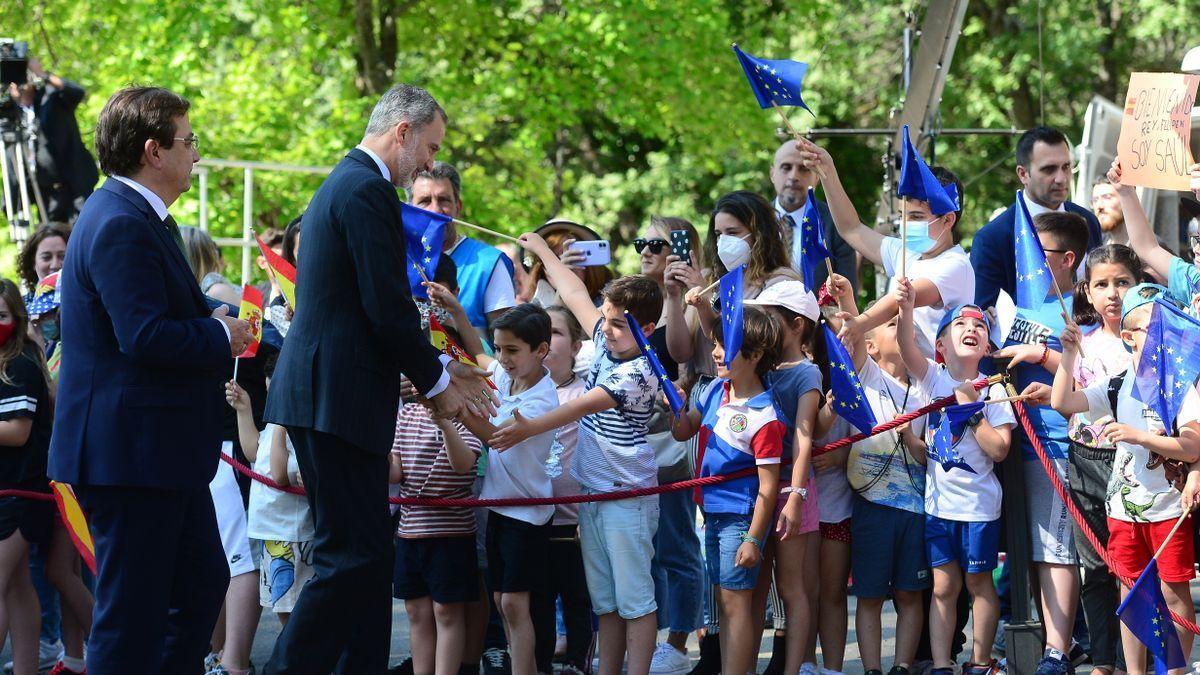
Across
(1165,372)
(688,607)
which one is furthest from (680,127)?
(1165,372)

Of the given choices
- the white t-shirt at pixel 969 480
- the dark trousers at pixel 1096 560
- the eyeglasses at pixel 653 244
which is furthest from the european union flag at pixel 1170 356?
the eyeglasses at pixel 653 244

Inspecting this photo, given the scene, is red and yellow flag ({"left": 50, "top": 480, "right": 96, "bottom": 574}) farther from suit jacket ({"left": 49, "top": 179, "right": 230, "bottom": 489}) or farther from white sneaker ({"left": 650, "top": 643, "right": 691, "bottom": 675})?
white sneaker ({"left": 650, "top": 643, "right": 691, "bottom": 675})

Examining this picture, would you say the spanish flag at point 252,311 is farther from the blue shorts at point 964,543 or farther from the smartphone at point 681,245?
the blue shorts at point 964,543

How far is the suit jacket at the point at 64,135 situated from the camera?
374 inches

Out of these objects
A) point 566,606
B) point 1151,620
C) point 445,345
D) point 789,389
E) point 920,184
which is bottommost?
point 566,606

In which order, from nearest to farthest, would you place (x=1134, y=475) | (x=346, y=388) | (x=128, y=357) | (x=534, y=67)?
(x=128, y=357) < (x=346, y=388) < (x=1134, y=475) < (x=534, y=67)

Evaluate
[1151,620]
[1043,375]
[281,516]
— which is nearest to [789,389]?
[1043,375]

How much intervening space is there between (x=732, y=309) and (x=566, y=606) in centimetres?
153

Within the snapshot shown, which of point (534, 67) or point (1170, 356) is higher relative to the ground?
point (534, 67)

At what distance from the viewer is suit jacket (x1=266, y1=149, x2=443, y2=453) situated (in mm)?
4641

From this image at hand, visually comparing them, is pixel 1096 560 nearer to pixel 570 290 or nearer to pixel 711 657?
pixel 711 657

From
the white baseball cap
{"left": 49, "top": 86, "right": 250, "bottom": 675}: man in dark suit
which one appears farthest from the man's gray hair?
the white baseball cap

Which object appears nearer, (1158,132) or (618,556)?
(1158,132)

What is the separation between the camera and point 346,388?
15.3 ft
